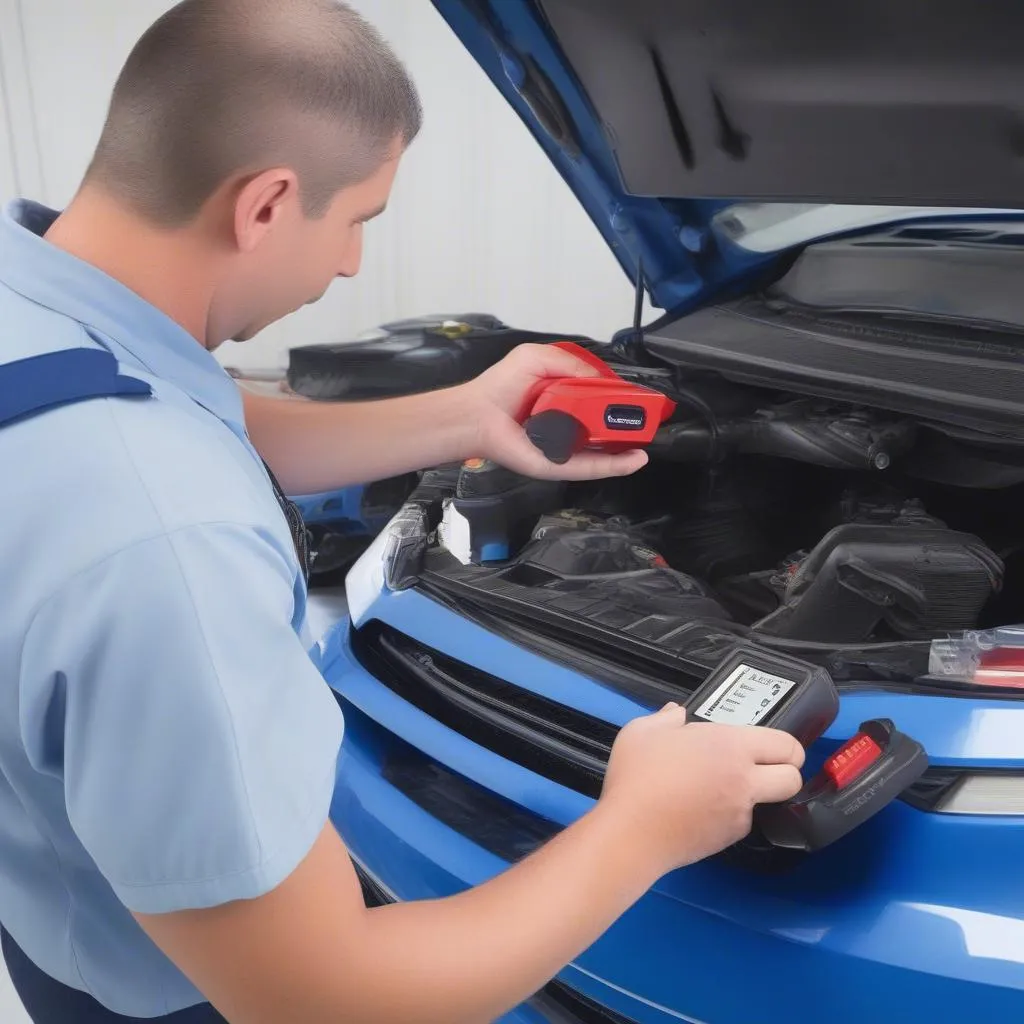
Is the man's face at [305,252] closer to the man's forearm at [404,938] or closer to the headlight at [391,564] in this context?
the man's forearm at [404,938]

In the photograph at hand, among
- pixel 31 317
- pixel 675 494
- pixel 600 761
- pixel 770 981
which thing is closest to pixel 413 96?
pixel 31 317

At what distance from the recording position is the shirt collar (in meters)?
0.64

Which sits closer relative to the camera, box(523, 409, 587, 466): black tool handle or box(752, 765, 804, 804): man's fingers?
box(752, 765, 804, 804): man's fingers

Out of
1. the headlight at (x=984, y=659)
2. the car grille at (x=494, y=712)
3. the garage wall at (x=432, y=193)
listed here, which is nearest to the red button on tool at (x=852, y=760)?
the headlight at (x=984, y=659)

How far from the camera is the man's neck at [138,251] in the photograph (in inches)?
26.5

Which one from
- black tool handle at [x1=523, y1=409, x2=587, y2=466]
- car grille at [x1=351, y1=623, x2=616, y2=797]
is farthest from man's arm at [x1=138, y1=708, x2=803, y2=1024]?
black tool handle at [x1=523, y1=409, x2=587, y2=466]

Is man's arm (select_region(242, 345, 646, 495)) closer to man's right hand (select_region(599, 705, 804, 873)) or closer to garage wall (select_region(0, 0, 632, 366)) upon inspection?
man's right hand (select_region(599, 705, 804, 873))

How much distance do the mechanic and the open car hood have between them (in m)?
0.68

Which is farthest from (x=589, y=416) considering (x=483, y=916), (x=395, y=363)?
(x=395, y=363)

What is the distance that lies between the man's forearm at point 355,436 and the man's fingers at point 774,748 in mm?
580

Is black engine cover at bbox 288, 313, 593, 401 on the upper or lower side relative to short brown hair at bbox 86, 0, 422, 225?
lower

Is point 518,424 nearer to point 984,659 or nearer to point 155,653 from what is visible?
point 984,659

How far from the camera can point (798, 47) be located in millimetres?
1259

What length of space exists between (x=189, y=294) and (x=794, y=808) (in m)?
0.57
